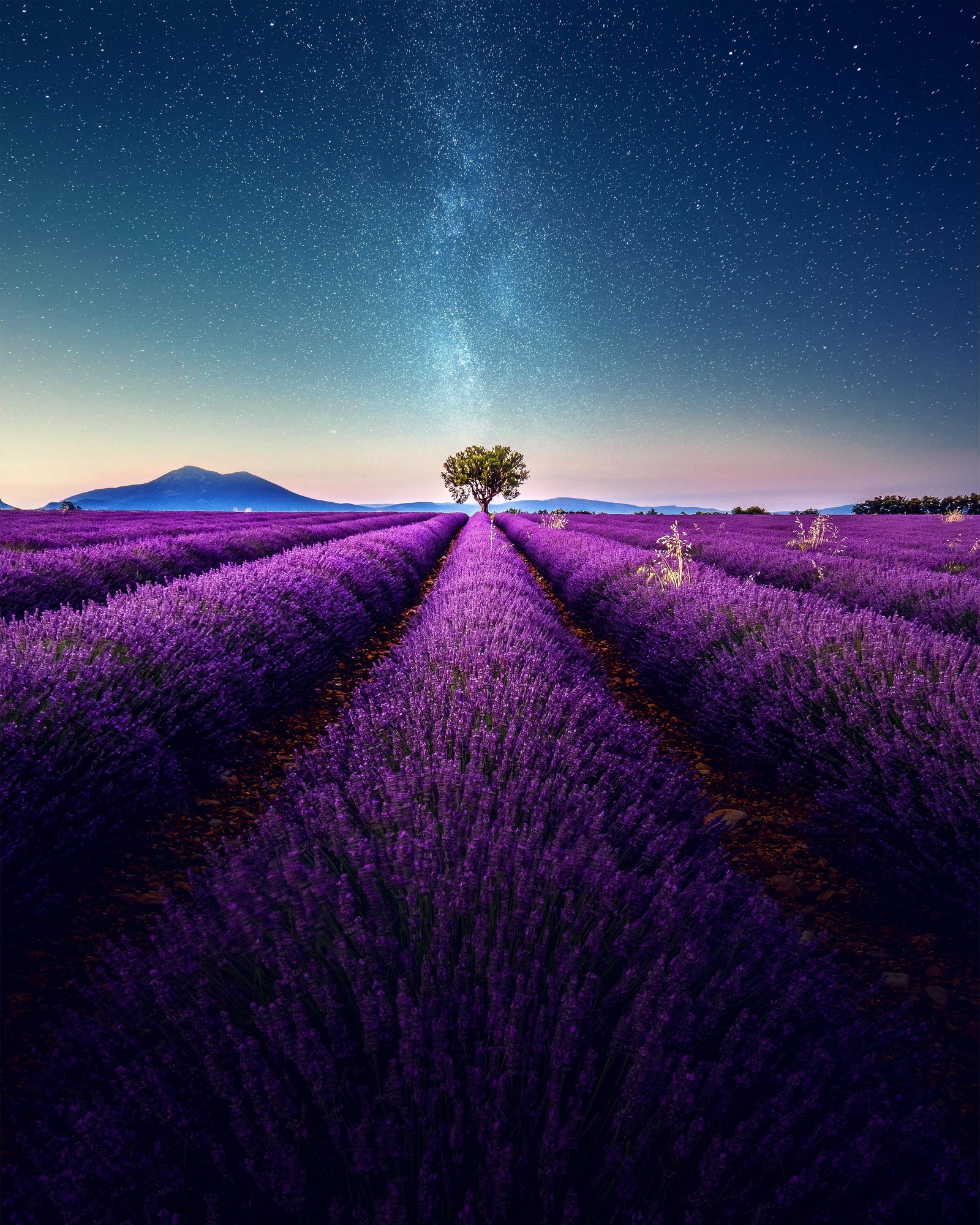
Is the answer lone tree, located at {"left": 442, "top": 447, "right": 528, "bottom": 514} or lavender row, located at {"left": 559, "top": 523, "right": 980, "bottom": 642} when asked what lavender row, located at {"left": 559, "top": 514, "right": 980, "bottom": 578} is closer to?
lavender row, located at {"left": 559, "top": 523, "right": 980, "bottom": 642}

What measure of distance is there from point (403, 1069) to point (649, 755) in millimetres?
1459

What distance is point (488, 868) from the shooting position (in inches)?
45.0

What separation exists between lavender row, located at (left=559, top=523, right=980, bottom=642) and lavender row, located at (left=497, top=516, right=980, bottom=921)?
105 cm

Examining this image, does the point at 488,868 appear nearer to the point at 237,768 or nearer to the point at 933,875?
the point at 933,875

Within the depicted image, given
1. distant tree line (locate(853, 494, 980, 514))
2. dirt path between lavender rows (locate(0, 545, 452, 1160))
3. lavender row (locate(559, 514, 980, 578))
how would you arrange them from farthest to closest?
distant tree line (locate(853, 494, 980, 514)), lavender row (locate(559, 514, 980, 578)), dirt path between lavender rows (locate(0, 545, 452, 1160))

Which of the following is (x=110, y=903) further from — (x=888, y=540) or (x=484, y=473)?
(x=484, y=473)

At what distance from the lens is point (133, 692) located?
246cm

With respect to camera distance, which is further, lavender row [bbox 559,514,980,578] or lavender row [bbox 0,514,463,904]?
lavender row [bbox 559,514,980,578]

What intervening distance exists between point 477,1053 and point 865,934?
175 centimetres

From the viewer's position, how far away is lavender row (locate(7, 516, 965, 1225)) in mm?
733

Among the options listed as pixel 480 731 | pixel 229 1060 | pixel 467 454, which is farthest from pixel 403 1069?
pixel 467 454

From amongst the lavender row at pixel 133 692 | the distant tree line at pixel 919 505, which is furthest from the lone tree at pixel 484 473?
the lavender row at pixel 133 692

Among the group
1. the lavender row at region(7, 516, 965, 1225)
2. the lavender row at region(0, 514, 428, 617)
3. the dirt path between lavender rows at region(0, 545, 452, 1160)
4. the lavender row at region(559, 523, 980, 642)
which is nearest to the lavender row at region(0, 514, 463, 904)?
the dirt path between lavender rows at region(0, 545, 452, 1160)

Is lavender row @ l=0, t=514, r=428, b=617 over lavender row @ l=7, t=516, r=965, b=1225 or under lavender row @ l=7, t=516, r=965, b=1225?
over
